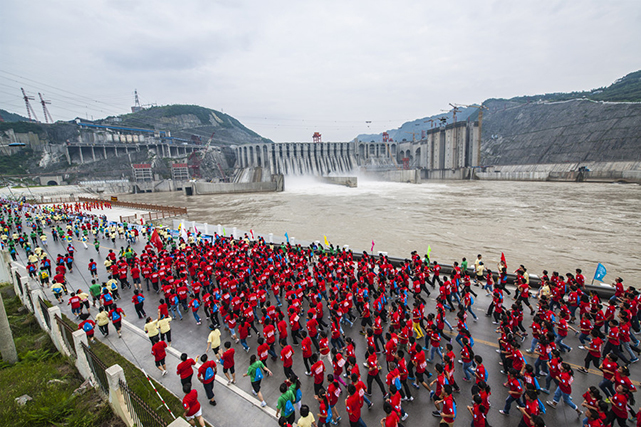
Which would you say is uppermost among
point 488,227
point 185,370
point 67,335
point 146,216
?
point 67,335

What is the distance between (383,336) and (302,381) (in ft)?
11.7

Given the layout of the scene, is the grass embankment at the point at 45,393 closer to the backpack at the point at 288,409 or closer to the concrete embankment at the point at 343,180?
the backpack at the point at 288,409

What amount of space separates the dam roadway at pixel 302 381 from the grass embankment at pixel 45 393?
3.95 feet

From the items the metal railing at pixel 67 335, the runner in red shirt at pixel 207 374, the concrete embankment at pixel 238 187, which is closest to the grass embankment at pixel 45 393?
the metal railing at pixel 67 335

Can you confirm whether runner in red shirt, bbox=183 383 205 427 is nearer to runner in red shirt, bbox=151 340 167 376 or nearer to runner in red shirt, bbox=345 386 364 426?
runner in red shirt, bbox=151 340 167 376

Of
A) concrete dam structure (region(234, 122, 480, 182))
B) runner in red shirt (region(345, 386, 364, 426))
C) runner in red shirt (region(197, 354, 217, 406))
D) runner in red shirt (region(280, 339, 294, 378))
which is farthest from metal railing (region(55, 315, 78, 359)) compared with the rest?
concrete dam structure (region(234, 122, 480, 182))

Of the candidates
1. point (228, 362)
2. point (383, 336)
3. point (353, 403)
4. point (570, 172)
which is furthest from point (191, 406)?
point (570, 172)

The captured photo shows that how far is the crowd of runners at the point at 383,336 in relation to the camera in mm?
5770

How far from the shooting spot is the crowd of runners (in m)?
5.77

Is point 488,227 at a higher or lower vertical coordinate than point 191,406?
lower

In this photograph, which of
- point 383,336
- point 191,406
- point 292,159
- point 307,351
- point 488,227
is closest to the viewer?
point 191,406

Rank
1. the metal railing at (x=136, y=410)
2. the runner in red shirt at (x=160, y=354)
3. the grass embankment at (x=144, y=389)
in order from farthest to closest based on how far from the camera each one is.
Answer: the runner in red shirt at (x=160, y=354), the grass embankment at (x=144, y=389), the metal railing at (x=136, y=410)

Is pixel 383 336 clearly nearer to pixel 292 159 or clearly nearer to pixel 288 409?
pixel 288 409

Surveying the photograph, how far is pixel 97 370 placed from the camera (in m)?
6.48
